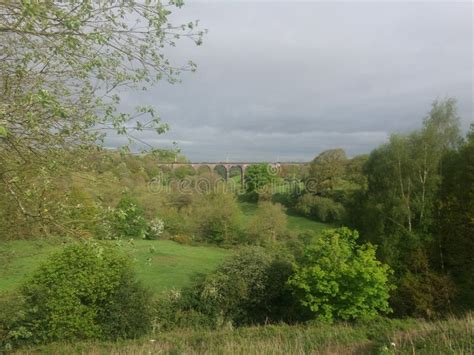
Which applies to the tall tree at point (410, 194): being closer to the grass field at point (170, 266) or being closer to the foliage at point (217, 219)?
the grass field at point (170, 266)

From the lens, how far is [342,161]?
5012 centimetres

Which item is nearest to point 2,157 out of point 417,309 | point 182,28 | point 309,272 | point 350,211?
point 182,28

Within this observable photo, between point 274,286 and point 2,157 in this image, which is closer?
point 2,157

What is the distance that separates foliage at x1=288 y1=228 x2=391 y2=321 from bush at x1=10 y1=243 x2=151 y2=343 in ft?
23.5

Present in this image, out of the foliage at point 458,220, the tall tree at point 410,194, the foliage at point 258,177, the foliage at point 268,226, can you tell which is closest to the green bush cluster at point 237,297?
the tall tree at point 410,194

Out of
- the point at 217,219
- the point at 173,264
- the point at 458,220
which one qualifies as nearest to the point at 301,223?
the point at 217,219

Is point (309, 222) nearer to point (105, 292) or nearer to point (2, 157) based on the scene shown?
point (105, 292)

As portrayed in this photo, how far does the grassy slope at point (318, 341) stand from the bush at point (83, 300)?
1308mm

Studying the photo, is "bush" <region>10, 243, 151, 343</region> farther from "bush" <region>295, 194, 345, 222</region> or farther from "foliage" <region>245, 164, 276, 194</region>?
"foliage" <region>245, 164, 276, 194</region>

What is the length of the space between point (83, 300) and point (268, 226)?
2700 centimetres

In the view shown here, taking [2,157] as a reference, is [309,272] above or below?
below

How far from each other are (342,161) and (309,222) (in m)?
8.68

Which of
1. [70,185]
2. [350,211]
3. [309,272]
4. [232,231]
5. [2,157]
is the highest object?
[2,157]

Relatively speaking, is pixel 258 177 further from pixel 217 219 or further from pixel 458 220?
pixel 458 220
